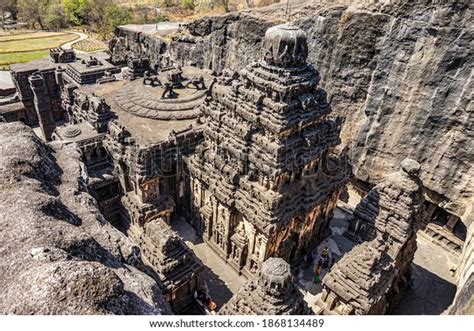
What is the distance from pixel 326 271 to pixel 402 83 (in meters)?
15.8

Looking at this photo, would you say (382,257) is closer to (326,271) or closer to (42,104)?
(326,271)

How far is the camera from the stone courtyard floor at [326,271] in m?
20.8

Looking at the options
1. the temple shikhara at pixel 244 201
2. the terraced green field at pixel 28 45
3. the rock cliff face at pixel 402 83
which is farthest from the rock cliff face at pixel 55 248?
the terraced green field at pixel 28 45

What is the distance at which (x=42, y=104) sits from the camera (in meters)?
32.6

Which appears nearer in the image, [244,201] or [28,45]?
[244,201]

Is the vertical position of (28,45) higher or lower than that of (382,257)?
lower

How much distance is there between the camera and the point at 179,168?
24.4 m

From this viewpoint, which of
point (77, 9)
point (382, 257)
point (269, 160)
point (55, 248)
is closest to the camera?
point (55, 248)

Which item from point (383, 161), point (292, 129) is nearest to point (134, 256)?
point (292, 129)

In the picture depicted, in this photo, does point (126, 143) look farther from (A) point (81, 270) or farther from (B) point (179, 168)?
(A) point (81, 270)

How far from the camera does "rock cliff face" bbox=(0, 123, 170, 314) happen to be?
25.4 ft

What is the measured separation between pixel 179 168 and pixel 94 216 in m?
10.8

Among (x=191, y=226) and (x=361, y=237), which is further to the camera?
(x=191, y=226)

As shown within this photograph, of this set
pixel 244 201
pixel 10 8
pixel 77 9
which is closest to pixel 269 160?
pixel 244 201
